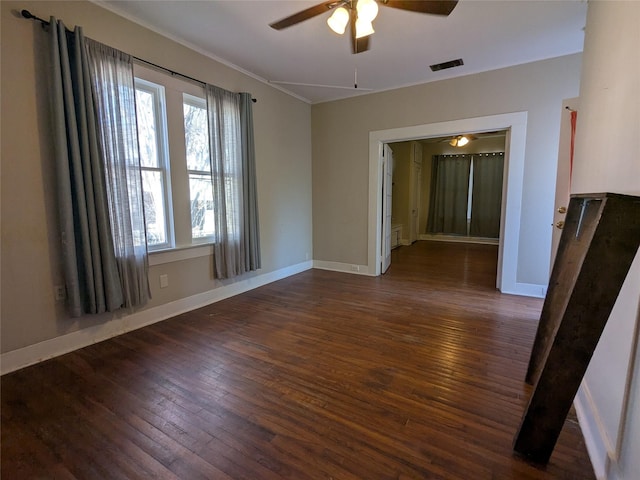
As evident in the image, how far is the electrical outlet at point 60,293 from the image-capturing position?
227 centimetres

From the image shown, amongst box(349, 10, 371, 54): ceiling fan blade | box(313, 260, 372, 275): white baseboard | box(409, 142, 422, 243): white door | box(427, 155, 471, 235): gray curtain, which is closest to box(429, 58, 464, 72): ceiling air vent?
box(349, 10, 371, 54): ceiling fan blade

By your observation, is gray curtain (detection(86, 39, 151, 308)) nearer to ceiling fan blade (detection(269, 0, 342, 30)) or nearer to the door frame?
ceiling fan blade (detection(269, 0, 342, 30))

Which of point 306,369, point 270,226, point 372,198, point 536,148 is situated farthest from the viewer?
point 372,198

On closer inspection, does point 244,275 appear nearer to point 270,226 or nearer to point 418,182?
point 270,226

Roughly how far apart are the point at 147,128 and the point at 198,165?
23.7 inches

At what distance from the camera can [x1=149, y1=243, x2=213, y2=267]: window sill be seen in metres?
2.91

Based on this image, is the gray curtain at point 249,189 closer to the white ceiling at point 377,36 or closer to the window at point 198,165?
the window at point 198,165

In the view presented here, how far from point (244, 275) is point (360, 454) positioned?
9.38ft

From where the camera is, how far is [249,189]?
146 inches

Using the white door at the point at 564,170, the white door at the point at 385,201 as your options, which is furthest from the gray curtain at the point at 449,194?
the white door at the point at 564,170

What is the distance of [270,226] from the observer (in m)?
4.30

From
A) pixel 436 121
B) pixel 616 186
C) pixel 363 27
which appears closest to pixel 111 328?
pixel 363 27

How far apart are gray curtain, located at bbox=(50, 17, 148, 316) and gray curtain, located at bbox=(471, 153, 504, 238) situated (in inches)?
306

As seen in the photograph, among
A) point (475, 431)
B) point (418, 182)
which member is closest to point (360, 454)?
point (475, 431)
